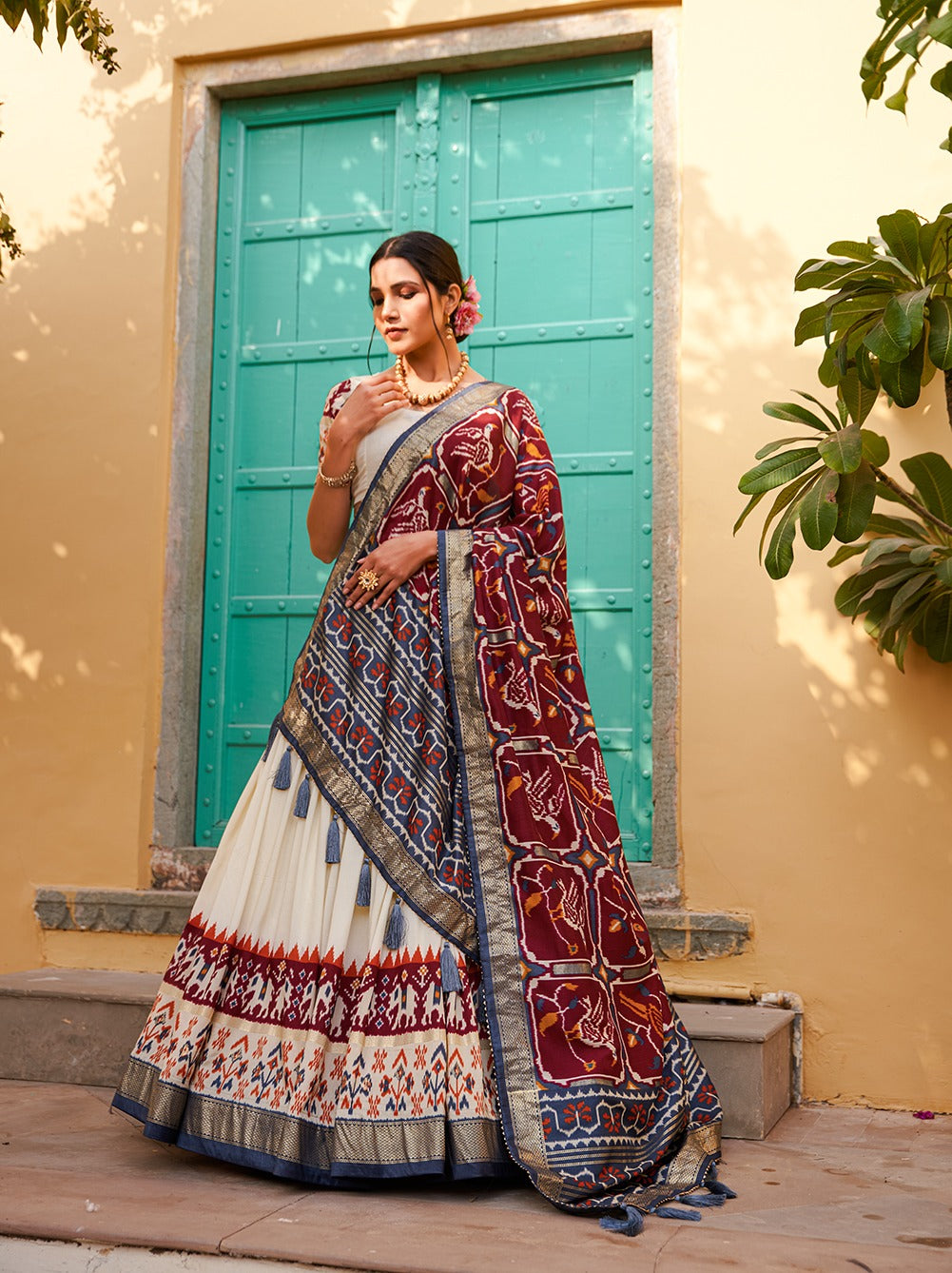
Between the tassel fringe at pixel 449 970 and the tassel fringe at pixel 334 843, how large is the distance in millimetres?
287

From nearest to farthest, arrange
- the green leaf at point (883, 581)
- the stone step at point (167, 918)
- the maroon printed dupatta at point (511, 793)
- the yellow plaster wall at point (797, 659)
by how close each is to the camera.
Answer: the maroon printed dupatta at point (511, 793)
the green leaf at point (883, 581)
the yellow plaster wall at point (797, 659)
the stone step at point (167, 918)

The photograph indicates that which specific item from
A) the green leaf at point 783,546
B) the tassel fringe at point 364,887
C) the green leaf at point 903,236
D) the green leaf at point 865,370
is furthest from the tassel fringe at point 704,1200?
the green leaf at point 903,236

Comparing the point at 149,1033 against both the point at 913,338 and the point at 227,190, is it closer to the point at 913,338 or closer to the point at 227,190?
the point at 913,338

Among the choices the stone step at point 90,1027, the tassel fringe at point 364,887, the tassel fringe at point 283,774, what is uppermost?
the tassel fringe at point 283,774

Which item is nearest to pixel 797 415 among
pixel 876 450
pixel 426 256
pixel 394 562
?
pixel 876 450

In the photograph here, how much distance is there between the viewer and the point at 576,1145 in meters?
2.51

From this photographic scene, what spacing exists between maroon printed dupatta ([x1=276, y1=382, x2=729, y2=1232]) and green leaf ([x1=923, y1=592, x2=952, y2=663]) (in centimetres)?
112

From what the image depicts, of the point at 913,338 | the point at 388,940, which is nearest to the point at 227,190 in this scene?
the point at 913,338

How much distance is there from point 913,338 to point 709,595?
1.20 m

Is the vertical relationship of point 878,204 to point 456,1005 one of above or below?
above

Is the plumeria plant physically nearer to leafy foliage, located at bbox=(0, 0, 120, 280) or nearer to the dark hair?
the dark hair

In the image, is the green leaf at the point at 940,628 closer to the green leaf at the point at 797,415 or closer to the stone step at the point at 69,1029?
the green leaf at the point at 797,415

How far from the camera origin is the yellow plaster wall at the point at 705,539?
365 cm

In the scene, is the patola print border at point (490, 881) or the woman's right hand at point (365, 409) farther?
the woman's right hand at point (365, 409)
